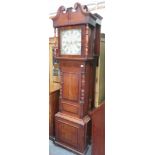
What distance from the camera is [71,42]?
1.71 metres

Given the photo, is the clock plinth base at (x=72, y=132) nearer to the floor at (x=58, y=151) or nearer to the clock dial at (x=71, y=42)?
the floor at (x=58, y=151)

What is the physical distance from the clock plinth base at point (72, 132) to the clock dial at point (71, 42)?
0.72 m

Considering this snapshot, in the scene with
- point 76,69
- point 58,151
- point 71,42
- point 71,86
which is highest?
point 71,42

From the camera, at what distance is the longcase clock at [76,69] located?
163 centimetres

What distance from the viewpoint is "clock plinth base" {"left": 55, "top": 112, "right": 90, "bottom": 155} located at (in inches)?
68.7

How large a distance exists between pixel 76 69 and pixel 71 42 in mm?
284

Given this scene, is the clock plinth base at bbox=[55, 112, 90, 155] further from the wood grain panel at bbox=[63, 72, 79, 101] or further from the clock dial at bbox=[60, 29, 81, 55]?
the clock dial at bbox=[60, 29, 81, 55]

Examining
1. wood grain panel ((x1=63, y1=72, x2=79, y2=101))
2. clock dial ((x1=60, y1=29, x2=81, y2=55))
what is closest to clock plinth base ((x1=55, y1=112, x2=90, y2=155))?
wood grain panel ((x1=63, y1=72, x2=79, y2=101))

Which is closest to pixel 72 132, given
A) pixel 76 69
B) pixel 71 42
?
pixel 76 69

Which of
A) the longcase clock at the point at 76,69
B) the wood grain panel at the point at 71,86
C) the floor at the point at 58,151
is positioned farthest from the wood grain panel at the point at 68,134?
the wood grain panel at the point at 71,86

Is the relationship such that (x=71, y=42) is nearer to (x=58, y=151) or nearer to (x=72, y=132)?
(x=72, y=132)
